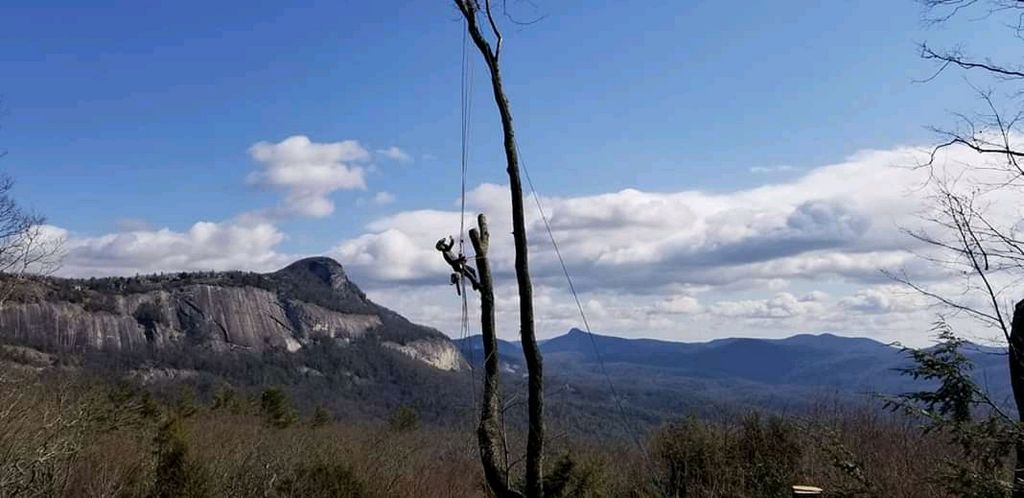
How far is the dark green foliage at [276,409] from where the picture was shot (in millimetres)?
36156

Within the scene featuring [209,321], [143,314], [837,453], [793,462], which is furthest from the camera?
[209,321]

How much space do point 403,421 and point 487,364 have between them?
A: 30.5 meters

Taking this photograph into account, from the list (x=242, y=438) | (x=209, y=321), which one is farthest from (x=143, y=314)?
(x=242, y=438)

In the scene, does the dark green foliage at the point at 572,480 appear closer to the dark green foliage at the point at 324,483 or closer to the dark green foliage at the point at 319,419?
the dark green foliage at the point at 324,483

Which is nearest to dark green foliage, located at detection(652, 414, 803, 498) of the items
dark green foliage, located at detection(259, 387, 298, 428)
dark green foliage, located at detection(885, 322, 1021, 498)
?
dark green foliage, located at detection(885, 322, 1021, 498)

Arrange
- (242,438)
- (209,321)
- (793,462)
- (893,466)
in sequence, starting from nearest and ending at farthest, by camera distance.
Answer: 1. (893,466)
2. (793,462)
3. (242,438)
4. (209,321)

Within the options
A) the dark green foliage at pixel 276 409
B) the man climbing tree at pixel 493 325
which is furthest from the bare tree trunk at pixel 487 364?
the dark green foliage at pixel 276 409

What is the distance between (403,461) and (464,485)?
1777mm

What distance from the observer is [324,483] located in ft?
59.9

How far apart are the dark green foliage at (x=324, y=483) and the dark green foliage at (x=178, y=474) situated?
1.81 meters

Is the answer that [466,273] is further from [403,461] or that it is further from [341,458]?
[403,461]

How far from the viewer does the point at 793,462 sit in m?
18.8

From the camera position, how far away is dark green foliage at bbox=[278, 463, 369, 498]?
715 inches

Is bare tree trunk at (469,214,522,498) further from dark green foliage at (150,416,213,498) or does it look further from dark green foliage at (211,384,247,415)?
dark green foliage at (211,384,247,415)
